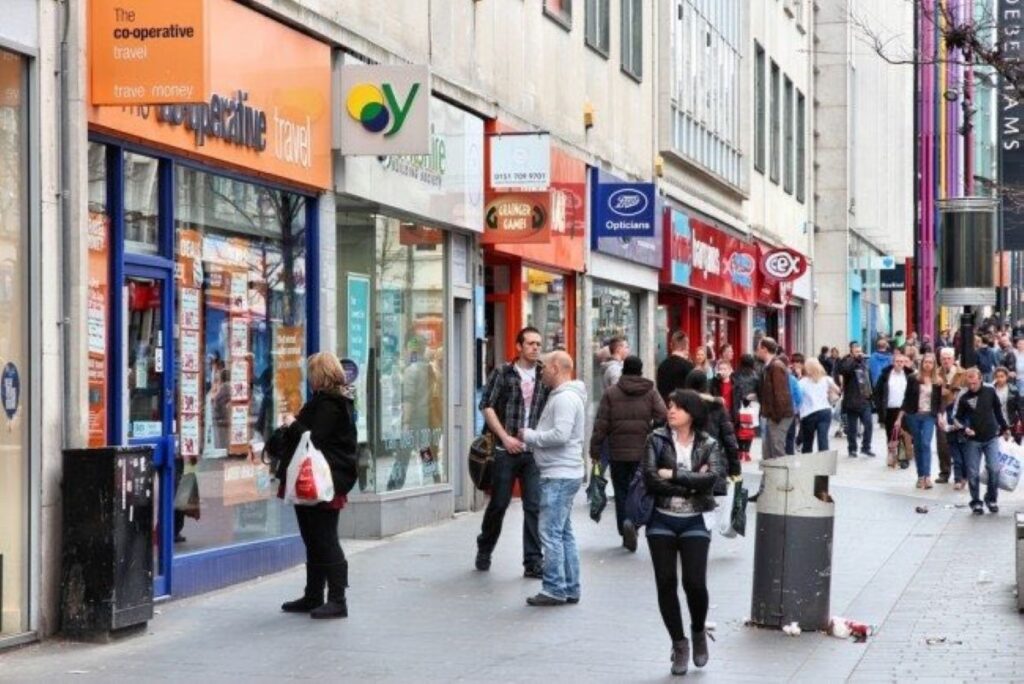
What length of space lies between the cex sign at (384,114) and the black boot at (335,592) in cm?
456

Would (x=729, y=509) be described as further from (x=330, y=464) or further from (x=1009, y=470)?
(x=1009, y=470)

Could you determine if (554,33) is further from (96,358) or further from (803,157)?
(803,157)

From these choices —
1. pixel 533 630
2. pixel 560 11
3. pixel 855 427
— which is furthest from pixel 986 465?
pixel 533 630

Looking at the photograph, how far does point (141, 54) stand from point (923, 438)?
49.3ft

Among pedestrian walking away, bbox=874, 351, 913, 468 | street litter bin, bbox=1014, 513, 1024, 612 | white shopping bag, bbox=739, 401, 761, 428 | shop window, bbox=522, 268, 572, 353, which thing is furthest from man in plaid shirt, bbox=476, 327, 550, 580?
pedestrian walking away, bbox=874, 351, 913, 468

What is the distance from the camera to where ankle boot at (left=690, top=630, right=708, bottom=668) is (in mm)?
10836

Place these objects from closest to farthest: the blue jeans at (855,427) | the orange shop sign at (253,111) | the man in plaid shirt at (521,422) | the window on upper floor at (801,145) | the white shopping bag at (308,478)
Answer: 1. the white shopping bag at (308,478)
2. the orange shop sign at (253,111)
3. the man in plaid shirt at (521,422)
4. the blue jeans at (855,427)
5. the window on upper floor at (801,145)

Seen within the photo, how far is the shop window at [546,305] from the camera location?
75.6ft

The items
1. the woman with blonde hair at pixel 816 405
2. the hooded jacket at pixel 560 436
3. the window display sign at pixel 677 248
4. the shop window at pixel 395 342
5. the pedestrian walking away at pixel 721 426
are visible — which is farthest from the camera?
the window display sign at pixel 677 248

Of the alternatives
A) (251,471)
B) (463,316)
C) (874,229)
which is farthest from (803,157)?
(251,471)

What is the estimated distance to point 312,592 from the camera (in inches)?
506

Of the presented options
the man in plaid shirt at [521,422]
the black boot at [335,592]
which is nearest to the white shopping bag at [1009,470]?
the man in plaid shirt at [521,422]

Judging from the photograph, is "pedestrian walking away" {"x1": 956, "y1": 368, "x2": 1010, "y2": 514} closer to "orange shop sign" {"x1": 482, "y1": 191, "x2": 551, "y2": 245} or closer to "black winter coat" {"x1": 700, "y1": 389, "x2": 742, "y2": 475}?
"orange shop sign" {"x1": 482, "y1": 191, "x2": 551, "y2": 245}

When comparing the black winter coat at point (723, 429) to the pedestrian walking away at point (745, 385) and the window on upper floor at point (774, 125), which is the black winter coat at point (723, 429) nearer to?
the pedestrian walking away at point (745, 385)
